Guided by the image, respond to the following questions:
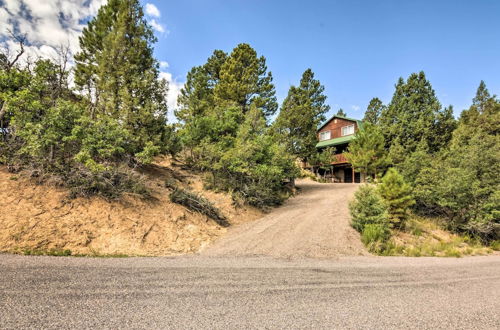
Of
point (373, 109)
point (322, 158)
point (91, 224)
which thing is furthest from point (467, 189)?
point (373, 109)

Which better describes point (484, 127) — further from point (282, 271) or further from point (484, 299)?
point (282, 271)

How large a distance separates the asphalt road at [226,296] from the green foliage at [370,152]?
655 inches

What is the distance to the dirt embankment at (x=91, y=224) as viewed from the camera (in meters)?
5.84

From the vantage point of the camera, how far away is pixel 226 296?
3576mm

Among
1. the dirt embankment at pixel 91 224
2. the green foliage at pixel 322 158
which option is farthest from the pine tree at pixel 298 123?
the dirt embankment at pixel 91 224

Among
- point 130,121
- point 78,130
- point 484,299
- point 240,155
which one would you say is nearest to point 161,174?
point 130,121

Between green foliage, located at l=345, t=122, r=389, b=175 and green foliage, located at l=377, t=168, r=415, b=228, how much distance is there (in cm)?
1107

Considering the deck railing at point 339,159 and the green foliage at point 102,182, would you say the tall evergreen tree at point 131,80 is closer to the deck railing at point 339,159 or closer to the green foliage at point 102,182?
the green foliage at point 102,182

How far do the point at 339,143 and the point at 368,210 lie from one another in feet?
62.9

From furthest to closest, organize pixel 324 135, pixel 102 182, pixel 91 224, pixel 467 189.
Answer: pixel 324 135 → pixel 467 189 → pixel 102 182 → pixel 91 224

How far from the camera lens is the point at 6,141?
311 inches

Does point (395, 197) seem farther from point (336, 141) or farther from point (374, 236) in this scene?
point (336, 141)

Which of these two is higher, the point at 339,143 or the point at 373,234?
the point at 339,143

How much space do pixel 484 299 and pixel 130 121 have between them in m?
12.7
